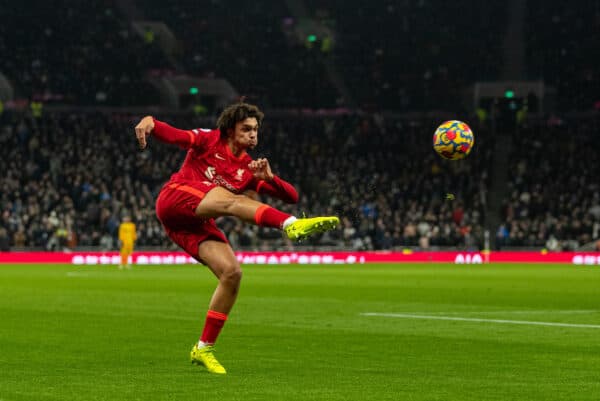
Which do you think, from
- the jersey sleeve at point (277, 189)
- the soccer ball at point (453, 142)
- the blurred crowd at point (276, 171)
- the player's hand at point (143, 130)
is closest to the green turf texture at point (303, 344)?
the jersey sleeve at point (277, 189)

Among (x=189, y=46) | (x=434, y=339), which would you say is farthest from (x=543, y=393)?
(x=189, y=46)

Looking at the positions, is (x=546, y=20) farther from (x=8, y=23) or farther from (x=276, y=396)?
(x=276, y=396)

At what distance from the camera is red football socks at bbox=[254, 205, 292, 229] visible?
32.2ft

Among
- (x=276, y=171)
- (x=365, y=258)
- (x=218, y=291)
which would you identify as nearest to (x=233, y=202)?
(x=218, y=291)

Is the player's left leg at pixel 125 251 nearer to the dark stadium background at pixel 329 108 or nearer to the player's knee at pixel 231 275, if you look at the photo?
the dark stadium background at pixel 329 108

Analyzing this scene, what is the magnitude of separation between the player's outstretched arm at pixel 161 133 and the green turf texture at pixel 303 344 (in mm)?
1983

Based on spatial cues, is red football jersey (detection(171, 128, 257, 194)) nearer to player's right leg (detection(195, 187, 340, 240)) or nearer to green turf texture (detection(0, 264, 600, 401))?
player's right leg (detection(195, 187, 340, 240))

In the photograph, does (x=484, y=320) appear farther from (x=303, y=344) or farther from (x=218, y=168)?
(x=218, y=168)

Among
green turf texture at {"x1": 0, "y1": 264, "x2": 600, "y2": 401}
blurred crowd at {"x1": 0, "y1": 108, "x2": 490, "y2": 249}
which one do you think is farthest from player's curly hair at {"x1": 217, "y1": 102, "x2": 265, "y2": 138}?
blurred crowd at {"x1": 0, "y1": 108, "x2": 490, "y2": 249}

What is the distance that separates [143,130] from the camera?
10.0 meters

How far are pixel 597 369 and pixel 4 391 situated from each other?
5.21m

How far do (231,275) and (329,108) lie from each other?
50.0 meters

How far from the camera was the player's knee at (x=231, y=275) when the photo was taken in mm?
10734

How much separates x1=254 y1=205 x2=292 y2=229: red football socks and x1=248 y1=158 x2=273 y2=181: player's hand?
0.70m
